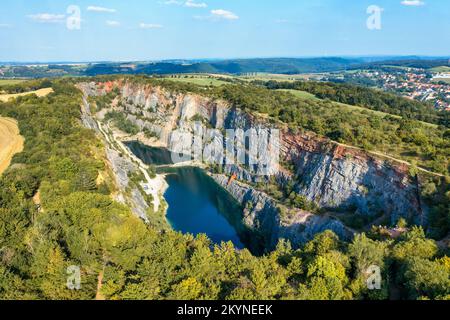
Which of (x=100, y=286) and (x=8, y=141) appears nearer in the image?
(x=100, y=286)

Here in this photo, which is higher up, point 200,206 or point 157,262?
point 157,262

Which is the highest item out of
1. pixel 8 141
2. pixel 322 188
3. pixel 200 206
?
pixel 8 141

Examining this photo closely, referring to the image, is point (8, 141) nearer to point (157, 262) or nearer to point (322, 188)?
point (157, 262)

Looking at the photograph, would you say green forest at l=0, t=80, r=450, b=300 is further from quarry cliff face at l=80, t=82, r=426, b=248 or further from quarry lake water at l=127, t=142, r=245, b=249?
quarry lake water at l=127, t=142, r=245, b=249

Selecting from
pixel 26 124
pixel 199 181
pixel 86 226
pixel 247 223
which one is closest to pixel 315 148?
pixel 247 223

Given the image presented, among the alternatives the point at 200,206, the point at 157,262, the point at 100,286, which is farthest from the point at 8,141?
the point at 157,262

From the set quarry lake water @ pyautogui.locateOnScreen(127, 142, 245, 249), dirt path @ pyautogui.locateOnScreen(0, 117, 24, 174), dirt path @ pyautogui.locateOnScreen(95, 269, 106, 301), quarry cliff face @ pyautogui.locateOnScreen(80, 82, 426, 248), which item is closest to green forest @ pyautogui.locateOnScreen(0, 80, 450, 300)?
dirt path @ pyautogui.locateOnScreen(95, 269, 106, 301)

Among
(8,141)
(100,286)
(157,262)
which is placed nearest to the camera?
(100,286)

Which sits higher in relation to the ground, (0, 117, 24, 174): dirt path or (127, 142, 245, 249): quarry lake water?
(0, 117, 24, 174): dirt path
